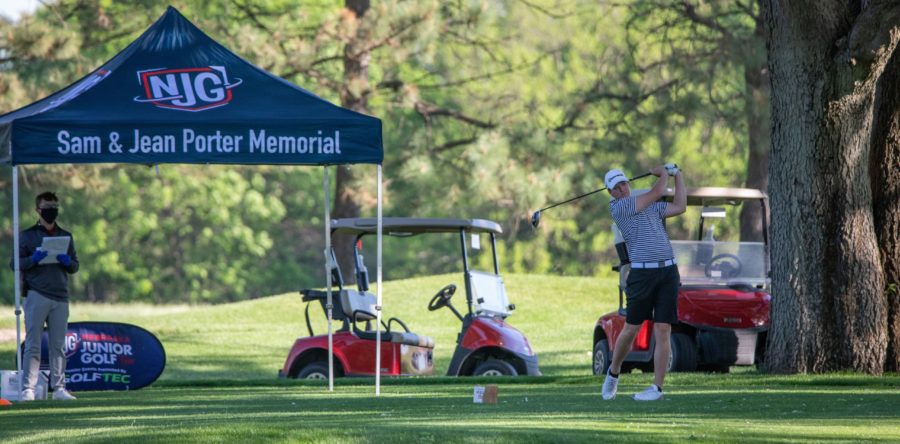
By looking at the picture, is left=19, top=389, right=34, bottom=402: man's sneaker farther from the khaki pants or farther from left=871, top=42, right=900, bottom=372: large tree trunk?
left=871, top=42, right=900, bottom=372: large tree trunk

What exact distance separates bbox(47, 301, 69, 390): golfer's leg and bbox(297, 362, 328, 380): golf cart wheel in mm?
3248

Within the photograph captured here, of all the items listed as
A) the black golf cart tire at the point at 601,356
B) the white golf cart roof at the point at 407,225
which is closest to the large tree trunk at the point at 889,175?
the black golf cart tire at the point at 601,356

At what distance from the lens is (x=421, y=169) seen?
3089 cm

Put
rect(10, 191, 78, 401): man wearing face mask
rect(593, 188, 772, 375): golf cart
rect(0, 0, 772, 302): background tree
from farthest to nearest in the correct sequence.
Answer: rect(0, 0, 772, 302): background tree
rect(593, 188, 772, 375): golf cart
rect(10, 191, 78, 401): man wearing face mask

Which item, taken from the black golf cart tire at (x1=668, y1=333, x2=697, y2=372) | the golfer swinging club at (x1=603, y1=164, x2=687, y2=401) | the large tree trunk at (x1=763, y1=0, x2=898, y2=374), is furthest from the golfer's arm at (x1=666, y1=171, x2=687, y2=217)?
the black golf cart tire at (x1=668, y1=333, x2=697, y2=372)

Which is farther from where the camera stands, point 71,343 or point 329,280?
point 71,343

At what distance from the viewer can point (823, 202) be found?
42.9ft

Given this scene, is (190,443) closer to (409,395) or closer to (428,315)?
(409,395)

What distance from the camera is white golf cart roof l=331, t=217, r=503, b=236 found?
48.4 ft

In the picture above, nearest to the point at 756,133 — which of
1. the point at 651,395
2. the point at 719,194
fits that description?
the point at 719,194

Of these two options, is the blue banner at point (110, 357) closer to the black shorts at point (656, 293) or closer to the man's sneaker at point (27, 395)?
the man's sneaker at point (27, 395)

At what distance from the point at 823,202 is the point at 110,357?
6814 millimetres

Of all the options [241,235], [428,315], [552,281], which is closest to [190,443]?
[428,315]

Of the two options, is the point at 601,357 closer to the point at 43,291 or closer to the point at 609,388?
the point at 609,388
